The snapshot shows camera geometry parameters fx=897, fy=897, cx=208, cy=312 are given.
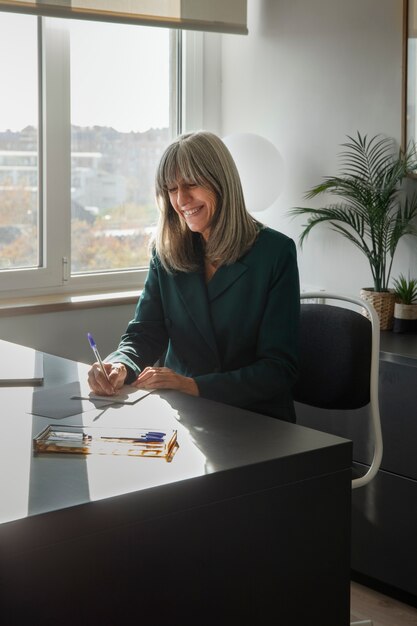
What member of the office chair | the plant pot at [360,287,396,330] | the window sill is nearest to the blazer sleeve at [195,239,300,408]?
the office chair

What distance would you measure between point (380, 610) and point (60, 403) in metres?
1.33

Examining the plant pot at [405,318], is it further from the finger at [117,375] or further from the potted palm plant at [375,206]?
the finger at [117,375]

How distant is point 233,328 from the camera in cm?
223

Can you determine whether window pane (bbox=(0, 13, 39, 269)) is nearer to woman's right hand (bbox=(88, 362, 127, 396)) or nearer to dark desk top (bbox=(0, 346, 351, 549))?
woman's right hand (bbox=(88, 362, 127, 396))

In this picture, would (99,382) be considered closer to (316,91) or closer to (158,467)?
(158,467)

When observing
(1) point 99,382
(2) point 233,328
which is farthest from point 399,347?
(1) point 99,382

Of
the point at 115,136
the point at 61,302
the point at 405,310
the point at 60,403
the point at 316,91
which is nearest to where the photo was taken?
the point at 60,403

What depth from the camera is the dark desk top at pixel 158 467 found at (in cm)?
126

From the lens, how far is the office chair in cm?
220

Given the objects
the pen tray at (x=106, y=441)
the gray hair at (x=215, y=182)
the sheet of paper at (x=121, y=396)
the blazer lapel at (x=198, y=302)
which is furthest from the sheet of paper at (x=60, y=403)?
the gray hair at (x=215, y=182)

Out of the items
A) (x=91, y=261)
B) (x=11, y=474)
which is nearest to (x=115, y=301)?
(x=91, y=261)

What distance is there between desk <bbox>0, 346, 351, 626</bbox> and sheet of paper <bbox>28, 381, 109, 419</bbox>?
0.22 ft

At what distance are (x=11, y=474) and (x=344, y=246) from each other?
2.16 m

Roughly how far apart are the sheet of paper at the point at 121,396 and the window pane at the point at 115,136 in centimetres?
167
